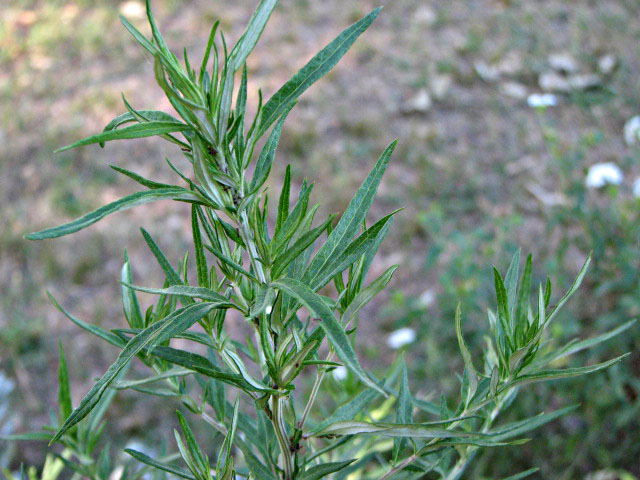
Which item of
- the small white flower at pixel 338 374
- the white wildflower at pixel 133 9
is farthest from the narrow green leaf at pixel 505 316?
the white wildflower at pixel 133 9

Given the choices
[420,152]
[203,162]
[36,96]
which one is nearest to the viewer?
[203,162]

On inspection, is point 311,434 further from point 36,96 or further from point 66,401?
point 36,96

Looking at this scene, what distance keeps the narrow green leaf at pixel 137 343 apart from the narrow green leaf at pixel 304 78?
0.52 feet

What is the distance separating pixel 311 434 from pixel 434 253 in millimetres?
1623

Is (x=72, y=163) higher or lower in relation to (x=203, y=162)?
lower

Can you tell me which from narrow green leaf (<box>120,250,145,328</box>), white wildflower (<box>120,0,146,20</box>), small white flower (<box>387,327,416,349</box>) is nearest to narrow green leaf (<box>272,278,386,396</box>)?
narrow green leaf (<box>120,250,145,328</box>)

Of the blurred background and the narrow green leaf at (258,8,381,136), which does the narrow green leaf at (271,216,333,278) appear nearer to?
the narrow green leaf at (258,8,381,136)

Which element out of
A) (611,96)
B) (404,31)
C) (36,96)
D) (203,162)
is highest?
(203,162)

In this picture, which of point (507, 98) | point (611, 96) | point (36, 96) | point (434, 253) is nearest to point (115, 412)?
point (434, 253)

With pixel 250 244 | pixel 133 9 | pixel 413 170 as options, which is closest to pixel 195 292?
pixel 250 244

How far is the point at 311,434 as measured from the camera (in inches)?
22.7

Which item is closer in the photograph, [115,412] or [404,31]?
[115,412]

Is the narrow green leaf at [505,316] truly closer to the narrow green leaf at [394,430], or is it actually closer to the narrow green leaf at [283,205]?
the narrow green leaf at [394,430]

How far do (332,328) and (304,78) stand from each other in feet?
0.68
